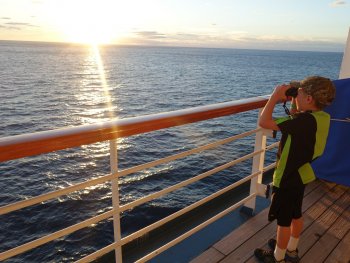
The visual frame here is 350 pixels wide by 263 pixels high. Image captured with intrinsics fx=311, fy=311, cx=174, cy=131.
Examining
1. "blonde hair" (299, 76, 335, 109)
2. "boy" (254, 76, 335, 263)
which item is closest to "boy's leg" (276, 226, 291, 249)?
"boy" (254, 76, 335, 263)

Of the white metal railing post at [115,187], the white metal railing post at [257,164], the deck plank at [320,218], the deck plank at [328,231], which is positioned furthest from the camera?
the white metal railing post at [257,164]

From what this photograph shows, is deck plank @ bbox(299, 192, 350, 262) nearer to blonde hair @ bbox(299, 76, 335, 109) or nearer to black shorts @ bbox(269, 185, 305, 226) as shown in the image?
black shorts @ bbox(269, 185, 305, 226)

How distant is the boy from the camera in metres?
1.93

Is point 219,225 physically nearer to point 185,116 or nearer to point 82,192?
point 185,116

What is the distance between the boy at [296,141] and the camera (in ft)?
6.32

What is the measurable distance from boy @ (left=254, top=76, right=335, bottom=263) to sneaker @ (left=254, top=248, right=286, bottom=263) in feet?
0.27

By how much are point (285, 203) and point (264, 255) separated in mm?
534

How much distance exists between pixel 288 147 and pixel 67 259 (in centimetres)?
1093

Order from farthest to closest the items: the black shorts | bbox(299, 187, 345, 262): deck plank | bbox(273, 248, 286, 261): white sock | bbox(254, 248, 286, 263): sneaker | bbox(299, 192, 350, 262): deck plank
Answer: bbox(299, 187, 345, 262): deck plank → bbox(299, 192, 350, 262): deck plank → bbox(254, 248, 286, 263): sneaker → bbox(273, 248, 286, 261): white sock → the black shorts

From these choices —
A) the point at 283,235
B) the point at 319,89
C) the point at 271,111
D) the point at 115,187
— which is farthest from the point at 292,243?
the point at 115,187

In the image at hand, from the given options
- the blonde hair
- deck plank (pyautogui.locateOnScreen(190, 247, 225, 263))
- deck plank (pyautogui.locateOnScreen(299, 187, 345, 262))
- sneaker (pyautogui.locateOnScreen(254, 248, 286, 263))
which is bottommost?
deck plank (pyautogui.locateOnScreen(299, 187, 345, 262))

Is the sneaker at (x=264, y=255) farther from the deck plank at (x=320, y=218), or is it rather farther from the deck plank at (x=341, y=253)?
the deck plank at (x=341, y=253)

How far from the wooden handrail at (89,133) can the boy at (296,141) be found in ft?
1.51

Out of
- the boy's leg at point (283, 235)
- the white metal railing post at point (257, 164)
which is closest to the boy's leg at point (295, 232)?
the boy's leg at point (283, 235)
